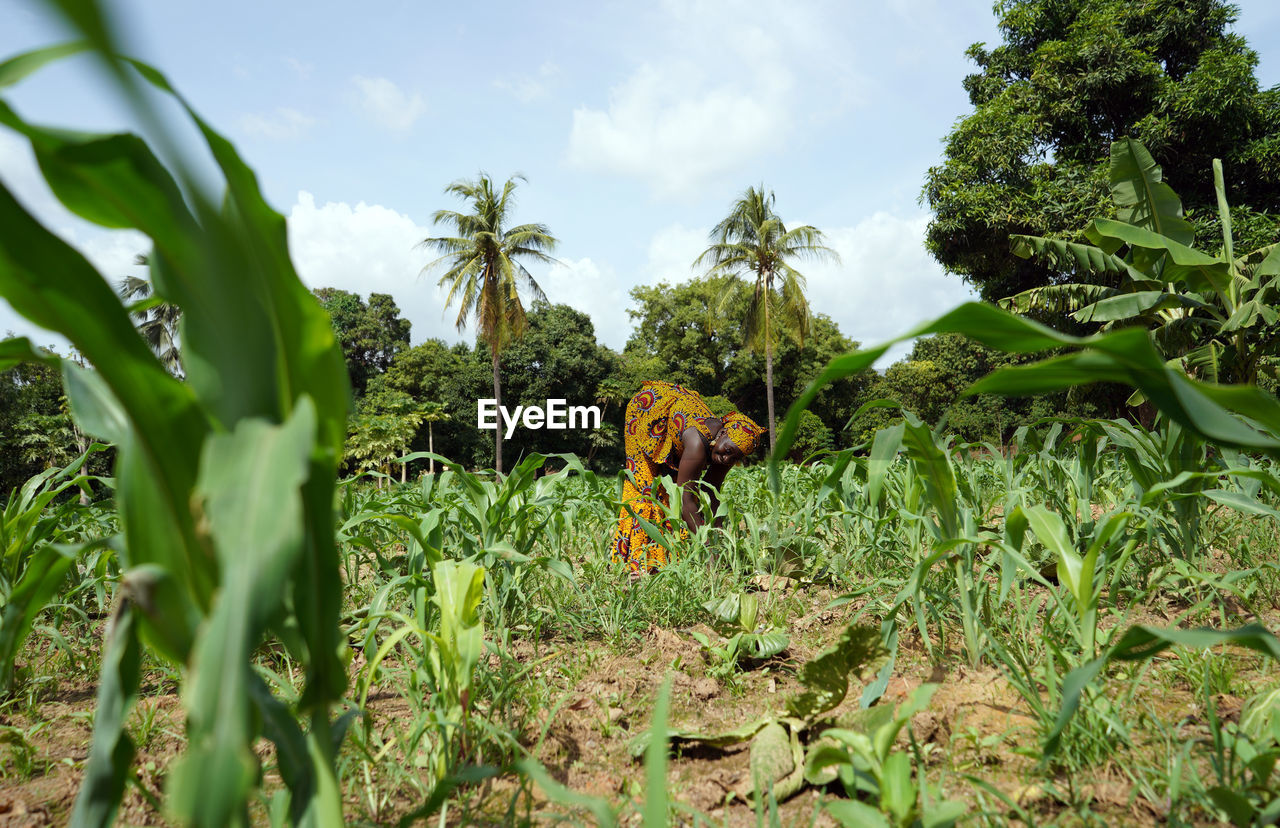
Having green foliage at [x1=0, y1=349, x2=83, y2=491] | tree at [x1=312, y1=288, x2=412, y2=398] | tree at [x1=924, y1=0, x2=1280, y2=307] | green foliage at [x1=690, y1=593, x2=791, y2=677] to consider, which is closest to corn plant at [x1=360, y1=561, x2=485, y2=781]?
green foliage at [x1=690, y1=593, x2=791, y2=677]

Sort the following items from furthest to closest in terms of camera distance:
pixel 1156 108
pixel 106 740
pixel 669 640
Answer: pixel 1156 108 < pixel 669 640 < pixel 106 740

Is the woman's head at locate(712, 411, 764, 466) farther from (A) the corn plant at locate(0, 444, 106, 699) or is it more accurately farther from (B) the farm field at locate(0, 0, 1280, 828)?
(A) the corn plant at locate(0, 444, 106, 699)

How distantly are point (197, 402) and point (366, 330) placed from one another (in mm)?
38042

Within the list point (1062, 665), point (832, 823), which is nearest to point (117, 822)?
point (832, 823)

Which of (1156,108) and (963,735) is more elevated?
(1156,108)

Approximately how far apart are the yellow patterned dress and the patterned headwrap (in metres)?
0.11

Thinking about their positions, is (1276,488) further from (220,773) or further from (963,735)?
(220,773)

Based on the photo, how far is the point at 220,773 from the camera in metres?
0.43

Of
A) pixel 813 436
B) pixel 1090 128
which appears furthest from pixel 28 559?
pixel 813 436

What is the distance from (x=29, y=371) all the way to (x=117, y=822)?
32993 millimetres

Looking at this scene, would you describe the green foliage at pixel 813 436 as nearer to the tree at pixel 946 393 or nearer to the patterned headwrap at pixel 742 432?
the tree at pixel 946 393

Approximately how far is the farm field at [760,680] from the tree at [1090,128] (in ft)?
37.9

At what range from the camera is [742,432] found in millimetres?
3518

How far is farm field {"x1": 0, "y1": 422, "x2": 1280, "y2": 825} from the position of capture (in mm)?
1119
